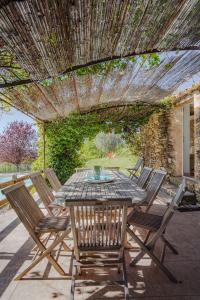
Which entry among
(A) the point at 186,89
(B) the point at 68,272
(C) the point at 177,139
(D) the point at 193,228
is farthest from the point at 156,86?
(B) the point at 68,272

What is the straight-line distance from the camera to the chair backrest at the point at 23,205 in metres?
2.46

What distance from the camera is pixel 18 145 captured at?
15617mm

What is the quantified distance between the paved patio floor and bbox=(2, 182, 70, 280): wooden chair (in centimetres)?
15

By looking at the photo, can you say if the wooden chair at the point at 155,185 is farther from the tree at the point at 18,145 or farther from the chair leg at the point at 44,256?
the tree at the point at 18,145

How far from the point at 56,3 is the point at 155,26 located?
1.04 metres

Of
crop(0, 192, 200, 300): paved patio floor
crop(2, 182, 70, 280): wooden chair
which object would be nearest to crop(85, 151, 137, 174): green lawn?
crop(0, 192, 200, 300): paved patio floor

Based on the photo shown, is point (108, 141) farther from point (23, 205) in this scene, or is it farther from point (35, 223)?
point (23, 205)

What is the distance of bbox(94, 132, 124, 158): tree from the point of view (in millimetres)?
9938

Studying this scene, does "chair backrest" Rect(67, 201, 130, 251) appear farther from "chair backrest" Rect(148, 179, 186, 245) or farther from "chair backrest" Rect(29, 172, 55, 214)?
"chair backrest" Rect(29, 172, 55, 214)

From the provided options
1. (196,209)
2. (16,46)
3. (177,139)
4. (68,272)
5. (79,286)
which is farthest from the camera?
(177,139)

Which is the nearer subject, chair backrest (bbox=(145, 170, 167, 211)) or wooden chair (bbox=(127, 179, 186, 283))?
wooden chair (bbox=(127, 179, 186, 283))

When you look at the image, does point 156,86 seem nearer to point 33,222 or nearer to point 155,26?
point 155,26

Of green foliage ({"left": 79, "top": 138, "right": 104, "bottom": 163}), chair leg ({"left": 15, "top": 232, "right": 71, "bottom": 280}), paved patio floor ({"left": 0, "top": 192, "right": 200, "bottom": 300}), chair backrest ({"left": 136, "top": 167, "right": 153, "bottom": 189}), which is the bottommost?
paved patio floor ({"left": 0, "top": 192, "right": 200, "bottom": 300})

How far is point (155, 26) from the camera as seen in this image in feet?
8.32
